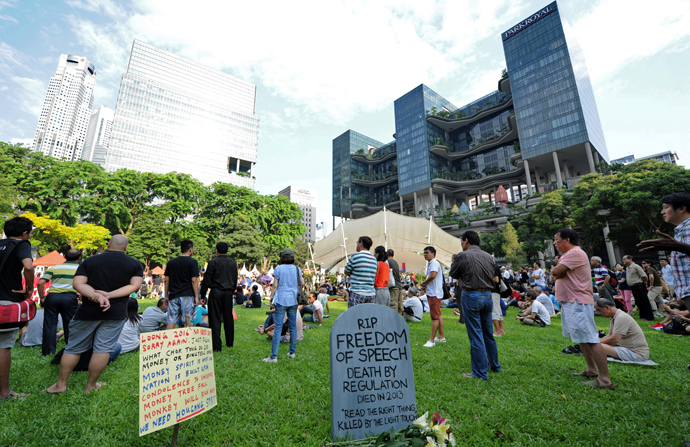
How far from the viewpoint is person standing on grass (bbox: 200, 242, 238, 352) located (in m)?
5.55

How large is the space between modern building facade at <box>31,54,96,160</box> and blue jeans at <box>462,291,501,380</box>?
20678 centimetres

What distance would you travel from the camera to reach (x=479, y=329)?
419 centimetres

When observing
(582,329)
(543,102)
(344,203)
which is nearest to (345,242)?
(582,329)

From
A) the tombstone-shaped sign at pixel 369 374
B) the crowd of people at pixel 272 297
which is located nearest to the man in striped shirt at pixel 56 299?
the crowd of people at pixel 272 297

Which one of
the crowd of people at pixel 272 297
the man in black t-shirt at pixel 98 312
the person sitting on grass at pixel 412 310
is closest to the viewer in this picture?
the crowd of people at pixel 272 297

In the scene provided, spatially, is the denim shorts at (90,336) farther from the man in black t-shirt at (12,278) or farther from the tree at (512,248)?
the tree at (512,248)

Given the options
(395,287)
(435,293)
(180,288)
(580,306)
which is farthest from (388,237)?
(580,306)

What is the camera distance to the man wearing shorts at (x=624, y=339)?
15.5 ft

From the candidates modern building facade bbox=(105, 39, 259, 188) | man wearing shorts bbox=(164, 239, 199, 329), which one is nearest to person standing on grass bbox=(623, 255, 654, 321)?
man wearing shorts bbox=(164, 239, 199, 329)

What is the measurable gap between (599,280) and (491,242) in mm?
29998

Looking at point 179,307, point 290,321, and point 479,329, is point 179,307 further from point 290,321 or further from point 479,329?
point 479,329

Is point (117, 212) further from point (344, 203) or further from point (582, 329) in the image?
point (344, 203)

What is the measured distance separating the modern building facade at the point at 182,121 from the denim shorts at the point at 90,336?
8408 cm

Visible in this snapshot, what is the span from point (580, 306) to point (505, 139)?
192ft
